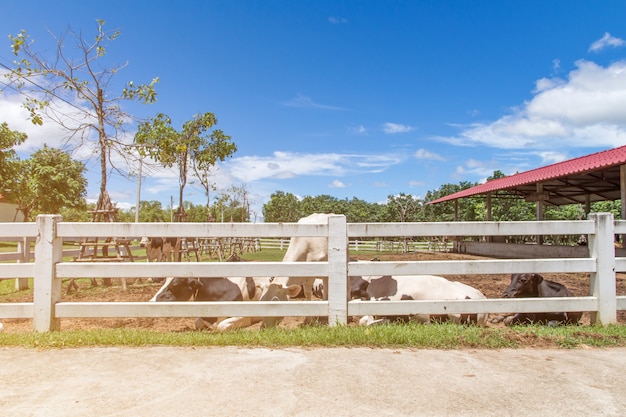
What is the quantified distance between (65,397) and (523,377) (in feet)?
10.7

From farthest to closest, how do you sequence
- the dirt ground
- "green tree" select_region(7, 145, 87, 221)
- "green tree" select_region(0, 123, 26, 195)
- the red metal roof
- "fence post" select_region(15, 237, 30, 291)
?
"green tree" select_region(7, 145, 87, 221), "green tree" select_region(0, 123, 26, 195), the red metal roof, "fence post" select_region(15, 237, 30, 291), the dirt ground

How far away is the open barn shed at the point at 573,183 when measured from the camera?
14.8 meters

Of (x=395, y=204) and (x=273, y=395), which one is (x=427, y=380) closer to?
(x=273, y=395)

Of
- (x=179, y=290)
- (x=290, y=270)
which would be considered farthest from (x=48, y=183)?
(x=290, y=270)

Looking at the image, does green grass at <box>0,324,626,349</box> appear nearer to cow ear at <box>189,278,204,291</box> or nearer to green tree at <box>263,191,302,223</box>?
cow ear at <box>189,278,204,291</box>

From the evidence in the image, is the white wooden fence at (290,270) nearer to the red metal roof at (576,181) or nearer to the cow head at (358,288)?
the cow head at (358,288)

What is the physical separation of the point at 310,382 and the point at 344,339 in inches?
41.9

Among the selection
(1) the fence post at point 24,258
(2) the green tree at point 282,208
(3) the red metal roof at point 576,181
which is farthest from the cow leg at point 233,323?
(2) the green tree at point 282,208

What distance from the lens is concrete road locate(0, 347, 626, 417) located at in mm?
2771

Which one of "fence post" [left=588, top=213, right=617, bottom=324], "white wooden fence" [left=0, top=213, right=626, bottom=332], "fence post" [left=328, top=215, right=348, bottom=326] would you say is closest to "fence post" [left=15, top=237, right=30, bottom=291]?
"white wooden fence" [left=0, top=213, right=626, bottom=332]

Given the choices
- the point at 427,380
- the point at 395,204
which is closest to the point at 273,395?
the point at 427,380

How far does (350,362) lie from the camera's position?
12.0 ft

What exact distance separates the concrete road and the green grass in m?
0.16

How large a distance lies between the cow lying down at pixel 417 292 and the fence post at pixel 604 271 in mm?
1248
